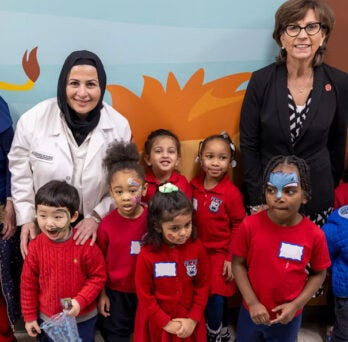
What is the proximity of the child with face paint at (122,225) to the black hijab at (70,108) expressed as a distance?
161 mm

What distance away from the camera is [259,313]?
179 centimetres

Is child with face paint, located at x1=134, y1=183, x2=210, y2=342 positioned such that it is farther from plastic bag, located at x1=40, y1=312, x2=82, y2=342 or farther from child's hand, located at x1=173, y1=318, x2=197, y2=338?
plastic bag, located at x1=40, y1=312, x2=82, y2=342

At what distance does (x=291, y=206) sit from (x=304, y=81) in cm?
74

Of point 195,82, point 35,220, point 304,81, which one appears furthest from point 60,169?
point 304,81

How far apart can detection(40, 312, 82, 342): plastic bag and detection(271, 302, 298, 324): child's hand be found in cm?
91

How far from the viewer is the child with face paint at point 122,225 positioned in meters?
1.97

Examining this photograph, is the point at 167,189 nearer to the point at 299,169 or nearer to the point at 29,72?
the point at 299,169

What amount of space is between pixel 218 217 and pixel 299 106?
0.72 m

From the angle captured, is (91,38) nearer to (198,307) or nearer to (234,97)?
(234,97)

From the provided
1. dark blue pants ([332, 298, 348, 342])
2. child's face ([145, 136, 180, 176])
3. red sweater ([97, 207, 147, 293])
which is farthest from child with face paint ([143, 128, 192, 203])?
dark blue pants ([332, 298, 348, 342])

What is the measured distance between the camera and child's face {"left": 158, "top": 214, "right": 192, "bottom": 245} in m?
1.84

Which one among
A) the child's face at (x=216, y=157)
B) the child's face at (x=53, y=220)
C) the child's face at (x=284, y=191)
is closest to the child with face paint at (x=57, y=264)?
the child's face at (x=53, y=220)

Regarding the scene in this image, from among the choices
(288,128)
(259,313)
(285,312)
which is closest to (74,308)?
(259,313)

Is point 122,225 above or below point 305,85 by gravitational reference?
below
